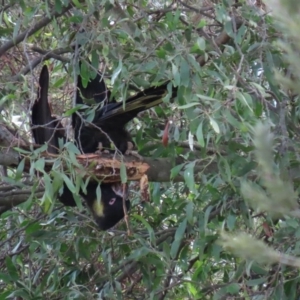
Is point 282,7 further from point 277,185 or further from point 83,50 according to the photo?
point 83,50

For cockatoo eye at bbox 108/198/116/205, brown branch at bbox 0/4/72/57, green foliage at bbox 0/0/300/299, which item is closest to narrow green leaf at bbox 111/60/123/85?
green foliage at bbox 0/0/300/299

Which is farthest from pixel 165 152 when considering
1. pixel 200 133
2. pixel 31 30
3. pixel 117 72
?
pixel 31 30

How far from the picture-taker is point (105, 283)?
397cm

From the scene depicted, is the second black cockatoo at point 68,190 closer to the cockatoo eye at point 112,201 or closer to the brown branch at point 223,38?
the cockatoo eye at point 112,201

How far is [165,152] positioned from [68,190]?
74 centimetres

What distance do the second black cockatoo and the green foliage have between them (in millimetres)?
77

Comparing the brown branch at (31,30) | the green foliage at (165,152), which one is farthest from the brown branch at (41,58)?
the brown branch at (31,30)

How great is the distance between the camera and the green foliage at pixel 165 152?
3158mm

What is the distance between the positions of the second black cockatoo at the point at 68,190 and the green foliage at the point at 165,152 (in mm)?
77

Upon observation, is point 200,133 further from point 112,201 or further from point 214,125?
point 112,201

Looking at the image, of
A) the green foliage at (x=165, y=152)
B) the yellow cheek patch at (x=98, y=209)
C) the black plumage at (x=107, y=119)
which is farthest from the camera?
the yellow cheek patch at (x=98, y=209)

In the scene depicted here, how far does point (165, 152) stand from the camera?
11.6 feet

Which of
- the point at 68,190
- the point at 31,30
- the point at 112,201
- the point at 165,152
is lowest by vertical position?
the point at 112,201

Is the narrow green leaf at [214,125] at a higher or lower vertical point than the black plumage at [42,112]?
higher
